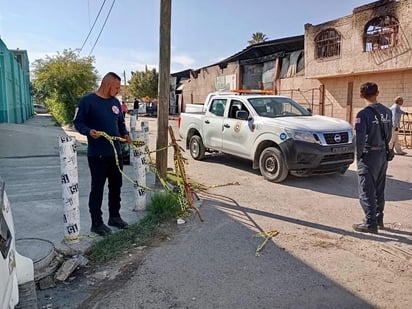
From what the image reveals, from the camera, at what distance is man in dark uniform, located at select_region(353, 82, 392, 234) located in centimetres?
486

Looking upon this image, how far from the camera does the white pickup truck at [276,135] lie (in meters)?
7.46

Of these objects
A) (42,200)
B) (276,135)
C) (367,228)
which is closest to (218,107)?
(276,135)

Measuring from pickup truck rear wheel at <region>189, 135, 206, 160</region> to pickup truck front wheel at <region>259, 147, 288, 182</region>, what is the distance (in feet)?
9.08

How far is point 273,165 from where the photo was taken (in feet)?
26.2

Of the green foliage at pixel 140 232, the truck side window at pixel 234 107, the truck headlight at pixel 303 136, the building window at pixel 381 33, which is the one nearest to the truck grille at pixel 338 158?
the truck headlight at pixel 303 136

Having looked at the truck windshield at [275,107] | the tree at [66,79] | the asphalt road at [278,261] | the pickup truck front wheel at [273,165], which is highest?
the tree at [66,79]

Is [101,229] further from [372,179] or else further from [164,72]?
[372,179]

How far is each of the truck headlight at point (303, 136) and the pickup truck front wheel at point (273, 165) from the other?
48 centimetres

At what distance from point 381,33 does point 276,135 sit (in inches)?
443

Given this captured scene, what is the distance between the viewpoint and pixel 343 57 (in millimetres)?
17719

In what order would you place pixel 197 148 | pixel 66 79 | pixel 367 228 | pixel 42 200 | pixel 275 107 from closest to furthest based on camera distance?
pixel 367 228
pixel 42 200
pixel 275 107
pixel 197 148
pixel 66 79

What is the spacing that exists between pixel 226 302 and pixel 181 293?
0.44 metres

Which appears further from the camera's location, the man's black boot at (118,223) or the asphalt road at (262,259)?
the man's black boot at (118,223)

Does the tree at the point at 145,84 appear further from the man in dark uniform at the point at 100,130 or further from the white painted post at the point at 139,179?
the man in dark uniform at the point at 100,130
